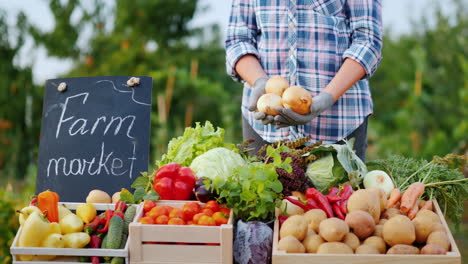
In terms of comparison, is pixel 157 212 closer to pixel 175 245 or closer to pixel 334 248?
pixel 175 245

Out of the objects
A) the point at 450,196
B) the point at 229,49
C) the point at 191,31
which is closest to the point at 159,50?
the point at 191,31

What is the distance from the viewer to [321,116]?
9.75 ft

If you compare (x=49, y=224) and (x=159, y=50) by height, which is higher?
(x=159, y=50)

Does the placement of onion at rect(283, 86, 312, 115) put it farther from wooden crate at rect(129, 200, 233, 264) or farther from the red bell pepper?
wooden crate at rect(129, 200, 233, 264)

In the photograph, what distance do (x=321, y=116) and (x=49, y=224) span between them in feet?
4.89

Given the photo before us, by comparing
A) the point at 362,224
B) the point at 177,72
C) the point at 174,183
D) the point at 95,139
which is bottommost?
the point at 362,224

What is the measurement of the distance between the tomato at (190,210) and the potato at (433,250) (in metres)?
0.85

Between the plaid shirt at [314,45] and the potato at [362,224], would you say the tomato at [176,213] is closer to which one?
the potato at [362,224]

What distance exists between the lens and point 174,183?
237 centimetres

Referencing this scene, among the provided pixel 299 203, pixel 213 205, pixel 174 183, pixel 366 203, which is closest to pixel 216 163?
pixel 174 183

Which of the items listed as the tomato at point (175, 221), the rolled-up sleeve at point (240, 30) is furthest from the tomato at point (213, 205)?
the rolled-up sleeve at point (240, 30)

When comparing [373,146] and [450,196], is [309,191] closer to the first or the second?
[450,196]

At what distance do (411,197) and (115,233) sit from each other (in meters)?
1.19

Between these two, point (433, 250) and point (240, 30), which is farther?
point (240, 30)
